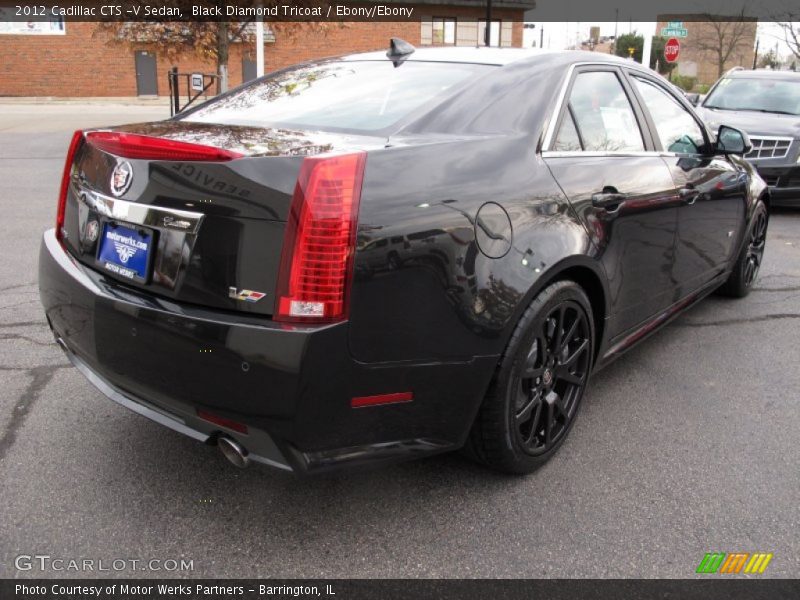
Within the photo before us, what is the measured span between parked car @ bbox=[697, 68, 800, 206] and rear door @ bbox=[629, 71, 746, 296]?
3.71 meters

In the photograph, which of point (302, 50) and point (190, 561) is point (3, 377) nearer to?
point (190, 561)

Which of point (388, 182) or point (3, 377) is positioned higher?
point (388, 182)

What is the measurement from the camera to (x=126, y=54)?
103 ft

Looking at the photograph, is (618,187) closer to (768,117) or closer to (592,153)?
(592,153)

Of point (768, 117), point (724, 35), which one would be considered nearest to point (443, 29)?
point (768, 117)

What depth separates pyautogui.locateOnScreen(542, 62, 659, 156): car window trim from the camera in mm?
2799

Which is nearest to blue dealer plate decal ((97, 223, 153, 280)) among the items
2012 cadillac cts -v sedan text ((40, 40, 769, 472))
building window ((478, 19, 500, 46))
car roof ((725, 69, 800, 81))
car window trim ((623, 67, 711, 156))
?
2012 cadillac cts -v sedan text ((40, 40, 769, 472))

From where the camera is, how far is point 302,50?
32.6 m

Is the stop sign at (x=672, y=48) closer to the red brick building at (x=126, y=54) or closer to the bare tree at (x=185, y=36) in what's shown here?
the red brick building at (x=126, y=54)

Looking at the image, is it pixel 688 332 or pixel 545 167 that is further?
pixel 688 332

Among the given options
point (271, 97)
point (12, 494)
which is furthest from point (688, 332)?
point (12, 494)

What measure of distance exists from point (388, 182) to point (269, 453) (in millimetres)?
905

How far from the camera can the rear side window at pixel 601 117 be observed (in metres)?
→ 3.01

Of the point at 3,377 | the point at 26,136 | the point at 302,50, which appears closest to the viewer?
the point at 3,377
